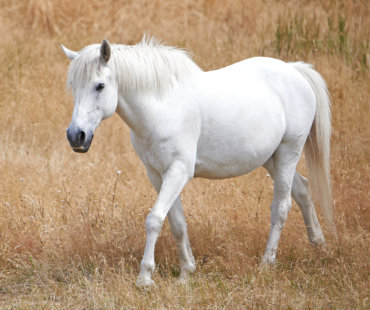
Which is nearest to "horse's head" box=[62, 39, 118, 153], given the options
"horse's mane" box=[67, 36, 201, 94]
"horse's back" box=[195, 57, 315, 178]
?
"horse's mane" box=[67, 36, 201, 94]

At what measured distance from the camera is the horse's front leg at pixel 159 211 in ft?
10.3

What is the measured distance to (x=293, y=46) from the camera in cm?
837

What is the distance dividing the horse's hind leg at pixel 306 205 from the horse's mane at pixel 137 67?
137 cm

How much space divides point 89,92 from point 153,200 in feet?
6.96

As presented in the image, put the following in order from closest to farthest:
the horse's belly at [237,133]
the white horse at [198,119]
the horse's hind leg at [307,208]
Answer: the white horse at [198,119] < the horse's belly at [237,133] < the horse's hind leg at [307,208]

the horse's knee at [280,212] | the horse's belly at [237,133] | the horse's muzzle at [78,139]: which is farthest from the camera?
the horse's knee at [280,212]

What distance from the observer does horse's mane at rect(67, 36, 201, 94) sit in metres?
2.98

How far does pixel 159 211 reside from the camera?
10.3 ft

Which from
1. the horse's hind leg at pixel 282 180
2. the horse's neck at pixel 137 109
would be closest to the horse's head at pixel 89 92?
the horse's neck at pixel 137 109

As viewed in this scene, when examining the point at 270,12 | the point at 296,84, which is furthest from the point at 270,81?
the point at 270,12

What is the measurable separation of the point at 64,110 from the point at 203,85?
161 inches

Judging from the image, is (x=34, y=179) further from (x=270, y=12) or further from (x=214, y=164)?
(x=270, y=12)

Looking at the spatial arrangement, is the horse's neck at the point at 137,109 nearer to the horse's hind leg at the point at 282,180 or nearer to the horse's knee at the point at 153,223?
the horse's knee at the point at 153,223

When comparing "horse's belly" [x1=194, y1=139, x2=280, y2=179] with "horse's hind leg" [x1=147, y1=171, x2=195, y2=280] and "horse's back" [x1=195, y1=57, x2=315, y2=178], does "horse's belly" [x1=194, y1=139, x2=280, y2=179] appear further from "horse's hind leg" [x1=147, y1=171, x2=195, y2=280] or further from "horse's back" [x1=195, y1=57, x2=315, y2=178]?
"horse's hind leg" [x1=147, y1=171, x2=195, y2=280]
